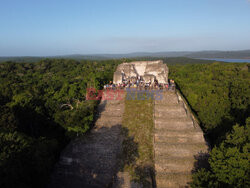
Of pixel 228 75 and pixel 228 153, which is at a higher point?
pixel 228 75

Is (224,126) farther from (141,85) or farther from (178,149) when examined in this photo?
(141,85)

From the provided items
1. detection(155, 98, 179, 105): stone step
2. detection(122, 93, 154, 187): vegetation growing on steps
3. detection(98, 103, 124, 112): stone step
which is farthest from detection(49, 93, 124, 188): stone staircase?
detection(155, 98, 179, 105): stone step

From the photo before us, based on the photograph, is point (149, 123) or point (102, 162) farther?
point (149, 123)

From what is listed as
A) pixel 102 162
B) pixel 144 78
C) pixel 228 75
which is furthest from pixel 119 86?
pixel 228 75

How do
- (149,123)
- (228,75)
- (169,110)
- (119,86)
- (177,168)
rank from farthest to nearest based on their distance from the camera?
(228,75)
(119,86)
(169,110)
(149,123)
(177,168)

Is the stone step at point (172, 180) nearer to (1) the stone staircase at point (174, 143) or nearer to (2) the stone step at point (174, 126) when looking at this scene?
(1) the stone staircase at point (174, 143)

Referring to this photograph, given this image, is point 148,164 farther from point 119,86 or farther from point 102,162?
point 119,86
